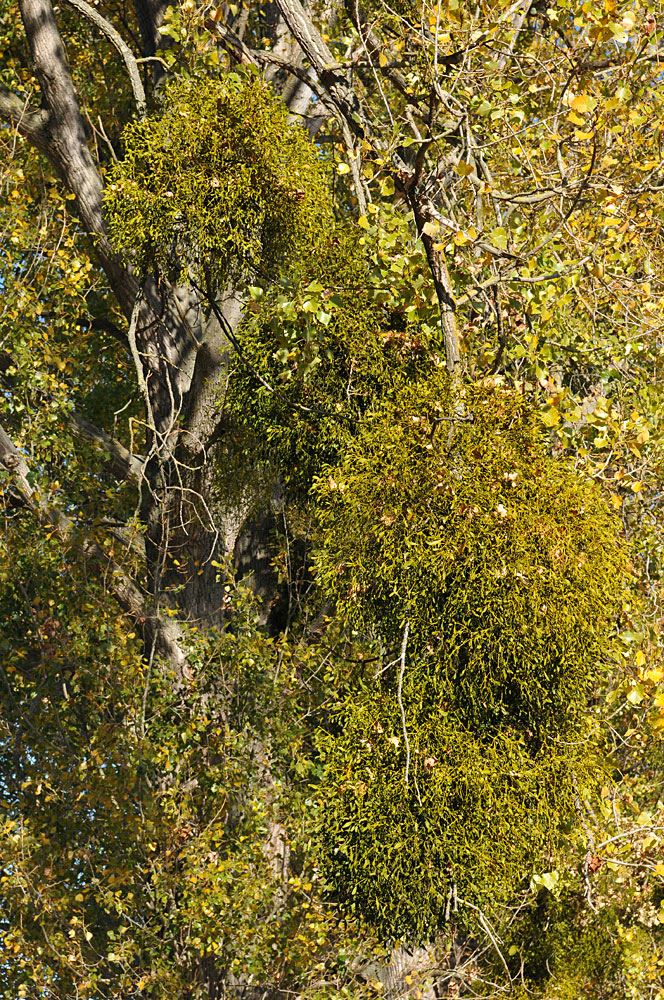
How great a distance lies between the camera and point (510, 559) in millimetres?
2773

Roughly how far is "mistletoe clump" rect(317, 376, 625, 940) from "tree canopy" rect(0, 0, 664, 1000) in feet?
0.04

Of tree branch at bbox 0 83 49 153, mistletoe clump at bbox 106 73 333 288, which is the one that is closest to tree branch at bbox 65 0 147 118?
tree branch at bbox 0 83 49 153

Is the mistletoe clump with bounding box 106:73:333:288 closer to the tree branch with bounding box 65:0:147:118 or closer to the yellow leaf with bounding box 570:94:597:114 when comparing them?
the yellow leaf with bounding box 570:94:597:114

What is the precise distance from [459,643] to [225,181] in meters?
1.72

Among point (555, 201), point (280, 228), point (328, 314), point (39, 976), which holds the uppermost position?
point (555, 201)

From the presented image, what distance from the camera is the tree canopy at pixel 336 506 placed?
2900 mm

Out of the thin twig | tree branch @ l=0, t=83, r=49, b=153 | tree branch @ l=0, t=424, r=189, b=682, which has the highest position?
tree branch @ l=0, t=83, r=49, b=153

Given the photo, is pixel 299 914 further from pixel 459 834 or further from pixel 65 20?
→ pixel 65 20

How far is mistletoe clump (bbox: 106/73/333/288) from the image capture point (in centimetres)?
340

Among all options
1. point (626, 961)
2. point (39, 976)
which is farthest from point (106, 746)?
point (626, 961)

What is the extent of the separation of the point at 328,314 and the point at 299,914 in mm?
4216

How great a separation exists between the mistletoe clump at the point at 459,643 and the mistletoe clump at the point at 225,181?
36.3 inches

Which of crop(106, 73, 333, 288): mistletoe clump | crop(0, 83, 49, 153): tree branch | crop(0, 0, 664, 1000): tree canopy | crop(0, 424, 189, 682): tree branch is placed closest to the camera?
crop(0, 0, 664, 1000): tree canopy

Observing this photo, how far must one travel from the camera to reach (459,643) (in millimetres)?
2865
